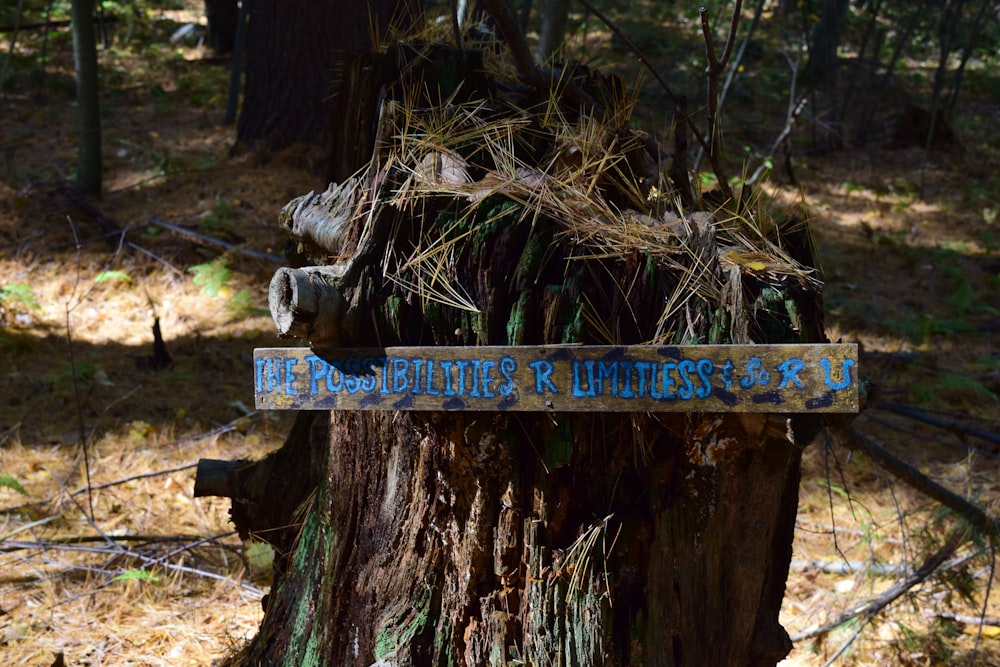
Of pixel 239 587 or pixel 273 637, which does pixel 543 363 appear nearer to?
pixel 273 637

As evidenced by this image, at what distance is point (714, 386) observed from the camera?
1943 millimetres

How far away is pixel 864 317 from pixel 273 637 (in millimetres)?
5481

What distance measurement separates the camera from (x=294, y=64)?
7441 millimetres

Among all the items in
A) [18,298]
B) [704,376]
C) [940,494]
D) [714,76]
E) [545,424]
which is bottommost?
[18,298]

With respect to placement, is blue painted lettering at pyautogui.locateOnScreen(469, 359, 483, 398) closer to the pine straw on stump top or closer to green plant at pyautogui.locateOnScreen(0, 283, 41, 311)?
the pine straw on stump top

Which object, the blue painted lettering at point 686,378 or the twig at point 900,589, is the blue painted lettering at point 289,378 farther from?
the twig at point 900,589

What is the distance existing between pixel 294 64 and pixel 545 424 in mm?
6135

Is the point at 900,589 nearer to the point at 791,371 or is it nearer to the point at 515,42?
the point at 791,371

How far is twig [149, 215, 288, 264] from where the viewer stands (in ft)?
21.5

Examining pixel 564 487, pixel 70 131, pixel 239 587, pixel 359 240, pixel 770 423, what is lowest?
pixel 239 587

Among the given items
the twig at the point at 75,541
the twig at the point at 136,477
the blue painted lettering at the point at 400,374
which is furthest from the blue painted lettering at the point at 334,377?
the twig at the point at 136,477

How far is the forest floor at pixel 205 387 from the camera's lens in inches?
144

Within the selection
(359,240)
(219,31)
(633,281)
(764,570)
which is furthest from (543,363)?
(219,31)

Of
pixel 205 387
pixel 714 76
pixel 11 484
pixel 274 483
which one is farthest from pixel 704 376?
pixel 205 387
